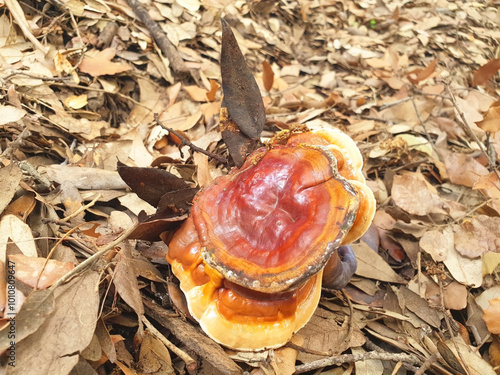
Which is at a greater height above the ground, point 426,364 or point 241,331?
point 241,331

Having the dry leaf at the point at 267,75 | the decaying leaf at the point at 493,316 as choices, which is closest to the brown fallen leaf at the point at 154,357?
the decaying leaf at the point at 493,316

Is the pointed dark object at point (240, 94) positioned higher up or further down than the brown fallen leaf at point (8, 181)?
higher up

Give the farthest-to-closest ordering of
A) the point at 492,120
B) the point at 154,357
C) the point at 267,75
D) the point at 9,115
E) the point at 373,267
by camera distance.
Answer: the point at 267,75, the point at 492,120, the point at 373,267, the point at 9,115, the point at 154,357

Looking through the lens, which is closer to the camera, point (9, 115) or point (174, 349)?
point (174, 349)

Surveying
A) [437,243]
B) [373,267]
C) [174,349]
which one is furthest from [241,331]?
[437,243]

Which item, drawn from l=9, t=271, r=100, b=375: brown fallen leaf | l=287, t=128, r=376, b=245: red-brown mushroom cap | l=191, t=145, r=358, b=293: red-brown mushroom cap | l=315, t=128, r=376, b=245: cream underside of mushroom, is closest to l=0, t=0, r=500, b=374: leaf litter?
l=9, t=271, r=100, b=375: brown fallen leaf

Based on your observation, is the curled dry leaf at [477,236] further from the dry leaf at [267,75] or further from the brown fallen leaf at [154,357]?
the dry leaf at [267,75]

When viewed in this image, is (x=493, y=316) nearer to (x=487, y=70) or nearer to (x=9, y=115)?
(x=487, y=70)
